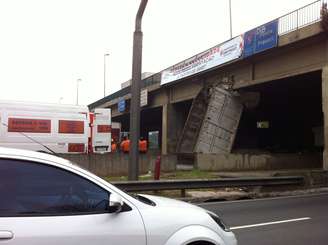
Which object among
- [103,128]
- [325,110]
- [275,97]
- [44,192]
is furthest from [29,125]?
[275,97]

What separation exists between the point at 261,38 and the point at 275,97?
34.0ft

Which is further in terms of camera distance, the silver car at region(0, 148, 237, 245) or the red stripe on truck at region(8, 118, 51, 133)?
the red stripe on truck at region(8, 118, 51, 133)

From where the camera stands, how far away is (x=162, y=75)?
44312 mm

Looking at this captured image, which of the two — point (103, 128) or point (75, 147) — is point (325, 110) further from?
point (75, 147)

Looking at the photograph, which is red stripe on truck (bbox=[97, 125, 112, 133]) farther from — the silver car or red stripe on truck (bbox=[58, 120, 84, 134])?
the silver car

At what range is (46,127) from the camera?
77.3 feet

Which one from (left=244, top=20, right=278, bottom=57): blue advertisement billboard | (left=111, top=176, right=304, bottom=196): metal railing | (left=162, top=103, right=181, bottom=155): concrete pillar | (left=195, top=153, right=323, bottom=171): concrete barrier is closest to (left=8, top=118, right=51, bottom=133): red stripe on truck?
(left=195, top=153, right=323, bottom=171): concrete barrier

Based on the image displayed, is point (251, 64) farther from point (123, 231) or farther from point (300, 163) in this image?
point (123, 231)

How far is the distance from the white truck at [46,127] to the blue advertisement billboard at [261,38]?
31.8ft

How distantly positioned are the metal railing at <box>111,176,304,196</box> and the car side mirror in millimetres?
9091

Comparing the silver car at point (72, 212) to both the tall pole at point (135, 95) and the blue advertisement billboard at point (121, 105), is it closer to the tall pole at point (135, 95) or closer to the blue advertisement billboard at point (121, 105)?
the tall pole at point (135, 95)

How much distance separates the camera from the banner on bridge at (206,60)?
106 ft

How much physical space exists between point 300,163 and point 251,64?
6.12m

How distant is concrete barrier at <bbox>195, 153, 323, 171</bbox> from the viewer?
26.1m
